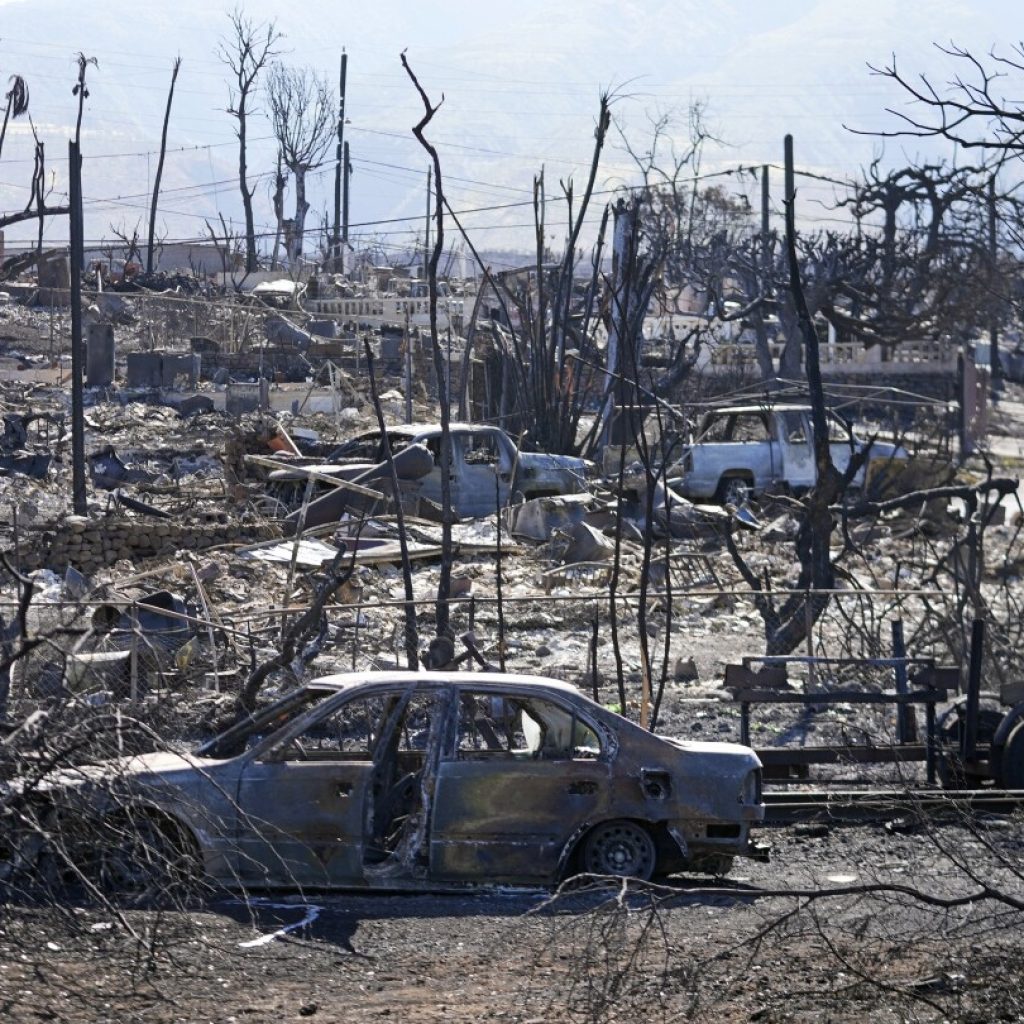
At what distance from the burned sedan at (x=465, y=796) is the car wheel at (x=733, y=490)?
15686mm

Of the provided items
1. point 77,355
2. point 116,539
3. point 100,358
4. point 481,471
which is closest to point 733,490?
point 481,471

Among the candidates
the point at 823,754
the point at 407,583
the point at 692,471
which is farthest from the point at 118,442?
the point at 823,754

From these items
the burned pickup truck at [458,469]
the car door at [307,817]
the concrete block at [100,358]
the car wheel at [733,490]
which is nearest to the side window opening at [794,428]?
the car wheel at [733,490]

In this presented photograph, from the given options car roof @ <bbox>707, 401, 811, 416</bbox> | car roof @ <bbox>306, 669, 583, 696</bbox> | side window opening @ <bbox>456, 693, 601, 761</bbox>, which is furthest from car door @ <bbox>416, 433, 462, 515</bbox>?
car roof @ <bbox>306, 669, 583, 696</bbox>

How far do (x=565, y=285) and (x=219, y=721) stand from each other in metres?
17.5

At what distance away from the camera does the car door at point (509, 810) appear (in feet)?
26.8

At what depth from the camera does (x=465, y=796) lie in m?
8.18

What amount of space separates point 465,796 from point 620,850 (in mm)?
837

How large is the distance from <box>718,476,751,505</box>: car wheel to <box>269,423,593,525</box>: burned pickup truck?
2375 mm

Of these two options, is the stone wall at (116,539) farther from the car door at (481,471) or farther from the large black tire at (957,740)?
the large black tire at (957,740)

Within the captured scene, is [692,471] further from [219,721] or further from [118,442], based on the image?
[219,721]

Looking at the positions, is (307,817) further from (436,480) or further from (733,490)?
(733,490)

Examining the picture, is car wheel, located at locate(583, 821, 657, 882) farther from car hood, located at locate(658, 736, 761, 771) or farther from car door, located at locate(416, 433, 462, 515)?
car door, located at locate(416, 433, 462, 515)

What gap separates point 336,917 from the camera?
7.62 m
